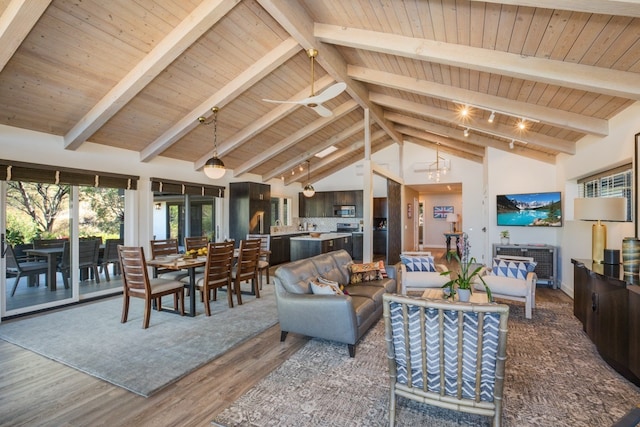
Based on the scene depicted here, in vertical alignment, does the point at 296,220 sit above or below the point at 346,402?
above

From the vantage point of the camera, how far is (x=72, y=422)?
203 cm

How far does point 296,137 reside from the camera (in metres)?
6.77

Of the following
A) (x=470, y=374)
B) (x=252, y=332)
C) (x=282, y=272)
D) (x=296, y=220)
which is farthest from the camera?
(x=296, y=220)

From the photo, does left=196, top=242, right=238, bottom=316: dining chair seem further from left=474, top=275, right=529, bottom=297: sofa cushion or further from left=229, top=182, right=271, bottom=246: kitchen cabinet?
left=474, top=275, right=529, bottom=297: sofa cushion

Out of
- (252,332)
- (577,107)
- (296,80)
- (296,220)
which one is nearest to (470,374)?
(252,332)

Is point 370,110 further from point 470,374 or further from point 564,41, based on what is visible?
point 470,374

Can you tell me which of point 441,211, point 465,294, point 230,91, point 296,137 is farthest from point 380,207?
point 465,294

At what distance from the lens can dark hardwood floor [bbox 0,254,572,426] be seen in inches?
81.4

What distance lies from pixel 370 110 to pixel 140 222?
15.6 feet

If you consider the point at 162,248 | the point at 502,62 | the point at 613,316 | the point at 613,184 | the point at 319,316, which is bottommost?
the point at 319,316

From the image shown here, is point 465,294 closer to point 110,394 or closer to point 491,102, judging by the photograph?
point 491,102

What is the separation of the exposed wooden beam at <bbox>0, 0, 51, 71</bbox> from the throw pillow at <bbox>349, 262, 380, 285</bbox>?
4.08m

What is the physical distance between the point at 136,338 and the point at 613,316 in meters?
4.54

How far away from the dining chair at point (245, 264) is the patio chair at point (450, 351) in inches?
123
